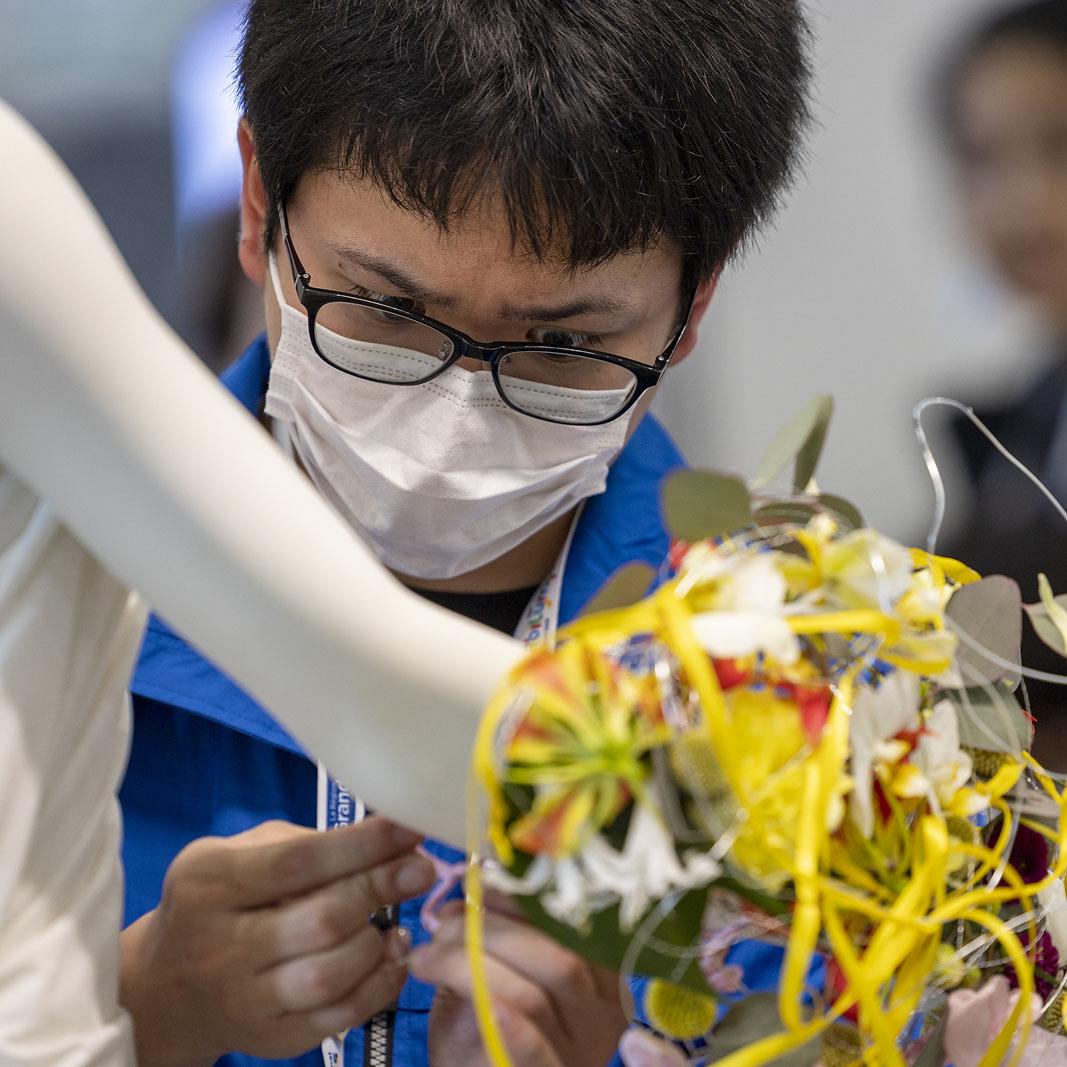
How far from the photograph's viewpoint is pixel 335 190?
109cm

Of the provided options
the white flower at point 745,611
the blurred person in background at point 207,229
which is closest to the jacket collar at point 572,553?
the white flower at point 745,611

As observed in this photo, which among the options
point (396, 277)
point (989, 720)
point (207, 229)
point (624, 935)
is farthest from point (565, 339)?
point (207, 229)

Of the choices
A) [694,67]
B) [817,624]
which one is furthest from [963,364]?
[817,624]

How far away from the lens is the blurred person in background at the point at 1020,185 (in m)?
2.54

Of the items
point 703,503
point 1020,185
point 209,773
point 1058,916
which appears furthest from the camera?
point 1020,185

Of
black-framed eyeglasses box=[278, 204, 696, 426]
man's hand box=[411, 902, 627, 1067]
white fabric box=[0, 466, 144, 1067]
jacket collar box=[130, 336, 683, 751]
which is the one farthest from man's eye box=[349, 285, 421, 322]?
man's hand box=[411, 902, 627, 1067]

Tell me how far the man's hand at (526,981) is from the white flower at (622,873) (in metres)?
0.13

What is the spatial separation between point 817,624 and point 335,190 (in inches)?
24.6

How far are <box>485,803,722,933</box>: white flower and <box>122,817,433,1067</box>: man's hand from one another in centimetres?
25

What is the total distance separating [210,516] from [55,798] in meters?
0.21

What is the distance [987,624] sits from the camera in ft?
2.47

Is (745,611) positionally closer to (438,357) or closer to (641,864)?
(641,864)

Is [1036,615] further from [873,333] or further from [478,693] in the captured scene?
[873,333]

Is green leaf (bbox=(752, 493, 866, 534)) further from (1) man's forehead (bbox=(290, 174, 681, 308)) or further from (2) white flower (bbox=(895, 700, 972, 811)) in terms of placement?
(1) man's forehead (bbox=(290, 174, 681, 308))
